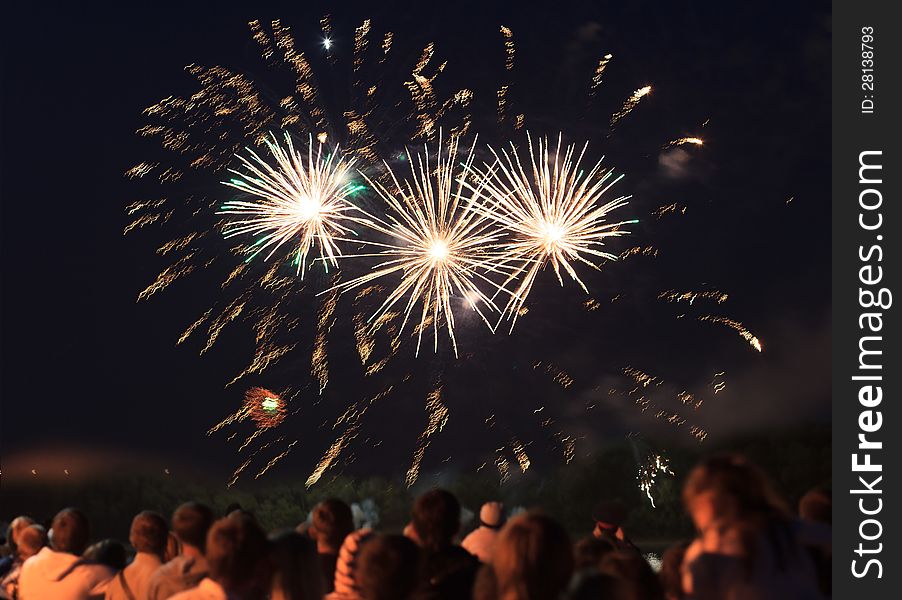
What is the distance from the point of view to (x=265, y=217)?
19.4m

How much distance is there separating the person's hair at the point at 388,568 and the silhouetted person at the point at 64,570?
3243mm

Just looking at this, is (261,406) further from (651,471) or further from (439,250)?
(651,471)

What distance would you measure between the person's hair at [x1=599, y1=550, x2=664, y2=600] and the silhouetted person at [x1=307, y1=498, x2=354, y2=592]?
1.73m

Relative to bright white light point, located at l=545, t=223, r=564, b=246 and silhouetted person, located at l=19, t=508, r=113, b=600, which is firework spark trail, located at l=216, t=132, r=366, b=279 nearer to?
bright white light point, located at l=545, t=223, r=564, b=246

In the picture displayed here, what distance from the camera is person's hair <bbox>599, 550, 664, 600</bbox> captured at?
16.5ft

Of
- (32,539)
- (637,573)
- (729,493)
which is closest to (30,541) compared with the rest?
(32,539)

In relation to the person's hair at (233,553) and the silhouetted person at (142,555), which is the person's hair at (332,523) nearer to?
the person's hair at (233,553)

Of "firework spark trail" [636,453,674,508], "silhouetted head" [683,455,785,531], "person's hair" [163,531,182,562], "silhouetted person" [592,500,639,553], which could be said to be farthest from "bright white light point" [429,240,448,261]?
"firework spark trail" [636,453,674,508]

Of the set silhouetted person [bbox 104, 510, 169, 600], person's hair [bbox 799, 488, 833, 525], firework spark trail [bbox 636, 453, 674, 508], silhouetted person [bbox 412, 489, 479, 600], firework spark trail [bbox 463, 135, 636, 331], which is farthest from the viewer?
firework spark trail [bbox 636, 453, 674, 508]

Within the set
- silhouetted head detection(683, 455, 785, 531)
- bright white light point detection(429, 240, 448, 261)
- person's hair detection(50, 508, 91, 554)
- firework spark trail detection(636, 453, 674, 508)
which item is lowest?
person's hair detection(50, 508, 91, 554)

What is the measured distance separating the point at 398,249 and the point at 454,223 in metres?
1.22

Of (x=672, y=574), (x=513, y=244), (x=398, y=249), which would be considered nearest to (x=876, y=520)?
(x=672, y=574)

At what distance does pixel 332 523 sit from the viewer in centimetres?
620

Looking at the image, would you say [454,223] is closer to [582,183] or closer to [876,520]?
[582,183]
